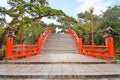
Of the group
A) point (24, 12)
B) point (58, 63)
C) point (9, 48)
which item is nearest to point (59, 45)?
point (24, 12)

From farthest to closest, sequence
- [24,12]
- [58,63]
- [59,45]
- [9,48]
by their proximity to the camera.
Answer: [59,45], [24,12], [9,48], [58,63]

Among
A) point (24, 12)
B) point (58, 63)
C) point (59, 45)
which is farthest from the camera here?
point (59, 45)

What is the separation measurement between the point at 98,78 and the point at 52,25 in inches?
1233

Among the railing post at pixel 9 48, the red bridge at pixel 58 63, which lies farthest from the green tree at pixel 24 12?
the railing post at pixel 9 48

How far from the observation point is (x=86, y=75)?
22.9ft

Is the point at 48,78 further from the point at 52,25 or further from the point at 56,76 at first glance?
the point at 52,25

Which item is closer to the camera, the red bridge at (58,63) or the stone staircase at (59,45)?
the red bridge at (58,63)

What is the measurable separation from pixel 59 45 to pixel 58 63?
34.1 feet

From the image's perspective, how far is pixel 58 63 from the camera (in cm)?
1048

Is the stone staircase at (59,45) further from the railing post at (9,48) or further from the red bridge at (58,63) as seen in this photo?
the railing post at (9,48)

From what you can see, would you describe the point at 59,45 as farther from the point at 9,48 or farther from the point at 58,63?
the point at 58,63

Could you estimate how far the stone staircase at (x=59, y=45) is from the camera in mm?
19109

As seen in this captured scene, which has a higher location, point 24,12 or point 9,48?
point 24,12

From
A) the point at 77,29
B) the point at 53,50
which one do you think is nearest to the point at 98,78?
the point at 53,50
